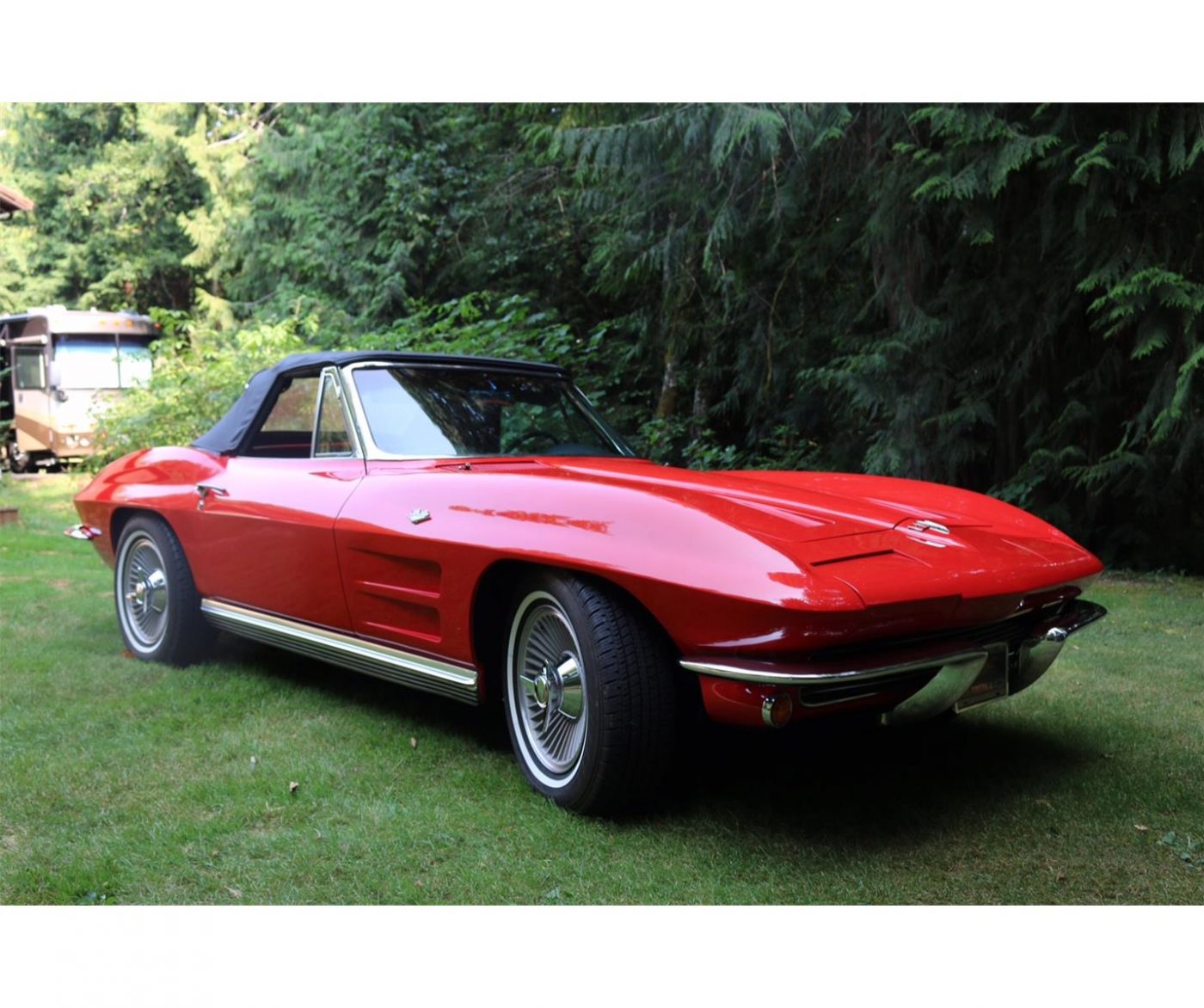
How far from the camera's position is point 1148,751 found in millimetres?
3688

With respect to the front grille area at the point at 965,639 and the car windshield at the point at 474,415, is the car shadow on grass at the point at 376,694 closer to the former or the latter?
the car windshield at the point at 474,415

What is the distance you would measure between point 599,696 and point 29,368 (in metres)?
A: 18.4

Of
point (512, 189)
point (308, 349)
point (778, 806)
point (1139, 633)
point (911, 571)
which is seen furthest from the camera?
point (512, 189)

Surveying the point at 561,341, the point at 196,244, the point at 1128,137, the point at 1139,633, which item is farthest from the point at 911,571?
the point at 196,244

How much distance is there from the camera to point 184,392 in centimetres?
1103

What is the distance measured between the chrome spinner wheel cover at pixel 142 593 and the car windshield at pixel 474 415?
1.55 metres

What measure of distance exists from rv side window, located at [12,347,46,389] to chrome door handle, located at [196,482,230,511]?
15.1 metres

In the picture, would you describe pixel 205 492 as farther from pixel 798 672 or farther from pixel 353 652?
pixel 798 672

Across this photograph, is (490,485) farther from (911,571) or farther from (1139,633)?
(1139,633)

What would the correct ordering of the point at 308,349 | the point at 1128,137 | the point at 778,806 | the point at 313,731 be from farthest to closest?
the point at 308,349 < the point at 1128,137 < the point at 313,731 < the point at 778,806

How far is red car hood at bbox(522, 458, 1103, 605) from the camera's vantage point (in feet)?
9.23

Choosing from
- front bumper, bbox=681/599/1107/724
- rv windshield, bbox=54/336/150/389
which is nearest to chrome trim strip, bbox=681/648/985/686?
front bumper, bbox=681/599/1107/724

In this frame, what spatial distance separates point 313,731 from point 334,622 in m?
0.41

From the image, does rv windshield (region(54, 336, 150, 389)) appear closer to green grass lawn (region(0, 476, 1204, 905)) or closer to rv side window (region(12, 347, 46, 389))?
rv side window (region(12, 347, 46, 389))
